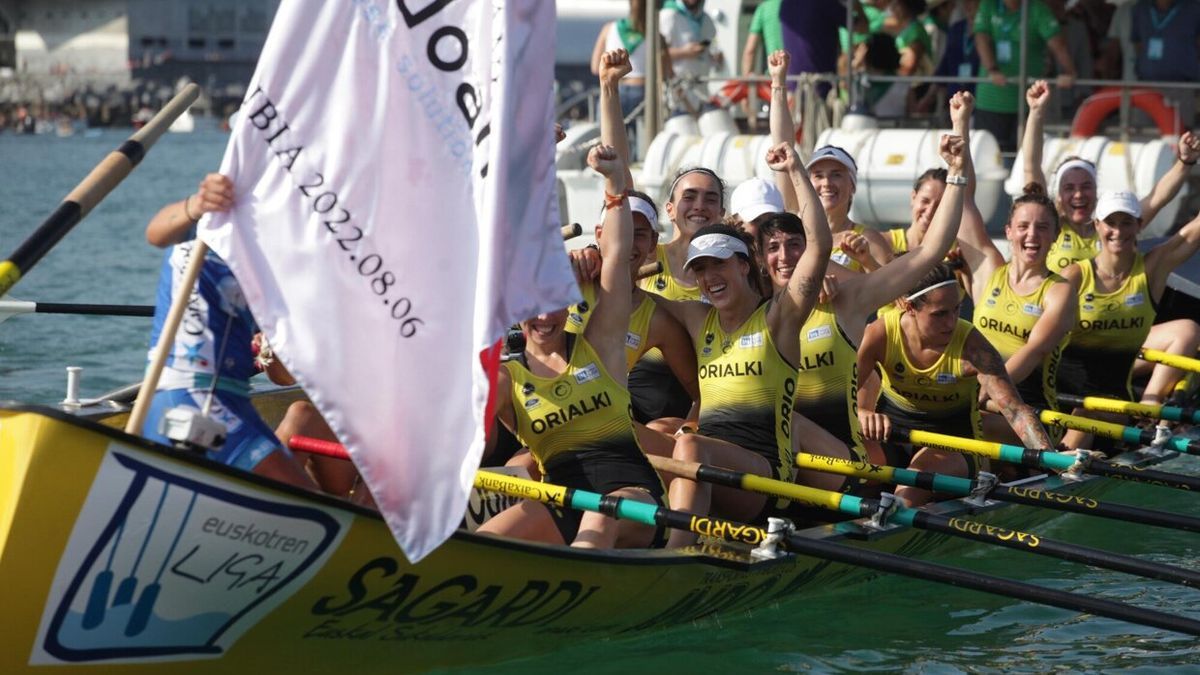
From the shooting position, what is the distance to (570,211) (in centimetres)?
1512

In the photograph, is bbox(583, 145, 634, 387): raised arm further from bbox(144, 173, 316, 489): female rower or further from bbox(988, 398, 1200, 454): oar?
bbox(988, 398, 1200, 454): oar

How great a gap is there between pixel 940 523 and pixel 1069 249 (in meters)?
→ 3.99

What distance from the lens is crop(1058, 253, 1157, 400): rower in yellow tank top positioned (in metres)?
8.90

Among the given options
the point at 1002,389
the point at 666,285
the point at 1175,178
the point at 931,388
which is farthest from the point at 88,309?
the point at 1175,178

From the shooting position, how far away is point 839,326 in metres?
7.04

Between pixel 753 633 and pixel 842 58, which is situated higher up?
pixel 842 58

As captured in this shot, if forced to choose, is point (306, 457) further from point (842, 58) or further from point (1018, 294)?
point (842, 58)

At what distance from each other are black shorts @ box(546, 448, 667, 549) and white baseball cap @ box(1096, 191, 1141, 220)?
3.70 meters

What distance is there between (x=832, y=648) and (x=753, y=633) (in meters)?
0.33

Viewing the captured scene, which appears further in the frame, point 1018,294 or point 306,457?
point 1018,294

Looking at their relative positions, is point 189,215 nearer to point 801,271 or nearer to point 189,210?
point 189,210

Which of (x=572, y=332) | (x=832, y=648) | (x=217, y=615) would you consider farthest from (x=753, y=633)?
(x=217, y=615)

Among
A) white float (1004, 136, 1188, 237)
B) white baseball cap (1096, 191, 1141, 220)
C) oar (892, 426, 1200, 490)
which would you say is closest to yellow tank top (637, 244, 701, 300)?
oar (892, 426, 1200, 490)

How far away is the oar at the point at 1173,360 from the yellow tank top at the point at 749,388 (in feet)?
10.9
